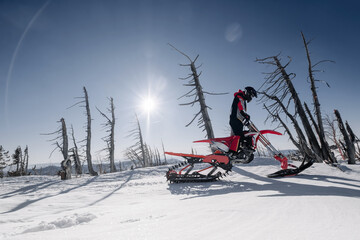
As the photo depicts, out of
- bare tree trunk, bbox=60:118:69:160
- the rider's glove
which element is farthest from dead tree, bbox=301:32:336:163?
bare tree trunk, bbox=60:118:69:160

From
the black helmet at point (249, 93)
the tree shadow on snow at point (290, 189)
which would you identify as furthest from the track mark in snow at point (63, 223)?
the black helmet at point (249, 93)

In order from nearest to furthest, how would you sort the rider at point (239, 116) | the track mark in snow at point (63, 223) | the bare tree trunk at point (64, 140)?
the track mark in snow at point (63, 223) < the rider at point (239, 116) < the bare tree trunk at point (64, 140)

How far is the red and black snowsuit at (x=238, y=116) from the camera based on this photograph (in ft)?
15.1

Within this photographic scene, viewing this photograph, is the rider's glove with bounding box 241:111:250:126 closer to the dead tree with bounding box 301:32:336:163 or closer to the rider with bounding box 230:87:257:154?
the rider with bounding box 230:87:257:154

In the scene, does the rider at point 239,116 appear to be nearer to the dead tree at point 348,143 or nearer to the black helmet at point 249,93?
the black helmet at point 249,93

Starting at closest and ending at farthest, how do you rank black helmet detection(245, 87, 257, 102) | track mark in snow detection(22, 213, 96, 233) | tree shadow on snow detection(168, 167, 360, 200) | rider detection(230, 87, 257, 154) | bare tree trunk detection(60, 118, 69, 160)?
track mark in snow detection(22, 213, 96, 233) < tree shadow on snow detection(168, 167, 360, 200) < rider detection(230, 87, 257, 154) < black helmet detection(245, 87, 257, 102) < bare tree trunk detection(60, 118, 69, 160)

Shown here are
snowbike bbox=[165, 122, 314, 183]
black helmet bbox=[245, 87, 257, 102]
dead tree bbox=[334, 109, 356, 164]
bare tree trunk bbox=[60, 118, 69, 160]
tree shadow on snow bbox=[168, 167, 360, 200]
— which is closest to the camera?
tree shadow on snow bbox=[168, 167, 360, 200]

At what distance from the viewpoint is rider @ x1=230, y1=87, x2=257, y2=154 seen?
459 cm

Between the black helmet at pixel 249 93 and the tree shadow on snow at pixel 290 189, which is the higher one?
the black helmet at pixel 249 93

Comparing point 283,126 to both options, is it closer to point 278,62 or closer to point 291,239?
point 278,62

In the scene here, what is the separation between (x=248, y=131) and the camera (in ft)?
15.5

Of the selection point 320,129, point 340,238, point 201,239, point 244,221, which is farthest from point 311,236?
point 320,129

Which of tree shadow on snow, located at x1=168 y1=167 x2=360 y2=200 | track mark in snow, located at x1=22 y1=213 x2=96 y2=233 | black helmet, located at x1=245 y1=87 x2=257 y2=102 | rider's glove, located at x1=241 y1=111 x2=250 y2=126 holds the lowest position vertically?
tree shadow on snow, located at x1=168 y1=167 x2=360 y2=200

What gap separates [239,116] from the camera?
4.66 m
